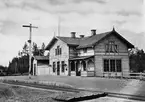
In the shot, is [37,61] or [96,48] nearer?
[96,48]

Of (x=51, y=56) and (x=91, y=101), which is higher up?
(x=51, y=56)

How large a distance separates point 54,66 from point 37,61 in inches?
155

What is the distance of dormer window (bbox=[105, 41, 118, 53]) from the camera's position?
96.9ft

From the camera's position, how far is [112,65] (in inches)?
1149

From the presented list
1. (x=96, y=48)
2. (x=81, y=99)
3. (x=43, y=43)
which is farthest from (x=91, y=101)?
(x=43, y=43)

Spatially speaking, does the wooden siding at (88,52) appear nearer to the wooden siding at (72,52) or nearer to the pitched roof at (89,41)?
the pitched roof at (89,41)

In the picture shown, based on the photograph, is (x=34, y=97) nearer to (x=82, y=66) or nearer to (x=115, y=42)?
(x=82, y=66)

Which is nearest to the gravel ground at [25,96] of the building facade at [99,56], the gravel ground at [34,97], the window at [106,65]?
the gravel ground at [34,97]

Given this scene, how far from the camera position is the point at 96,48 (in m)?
28.8

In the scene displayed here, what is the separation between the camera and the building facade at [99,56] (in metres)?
28.6

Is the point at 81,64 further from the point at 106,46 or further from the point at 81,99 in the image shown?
the point at 81,99

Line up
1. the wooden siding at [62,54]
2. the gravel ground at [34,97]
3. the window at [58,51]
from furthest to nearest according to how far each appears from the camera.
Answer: the window at [58,51] < the wooden siding at [62,54] < the gravel ground at [34,97]

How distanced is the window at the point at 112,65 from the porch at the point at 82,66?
1.78m

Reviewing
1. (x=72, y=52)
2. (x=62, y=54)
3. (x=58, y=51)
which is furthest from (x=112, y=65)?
(x=58, y=51)
